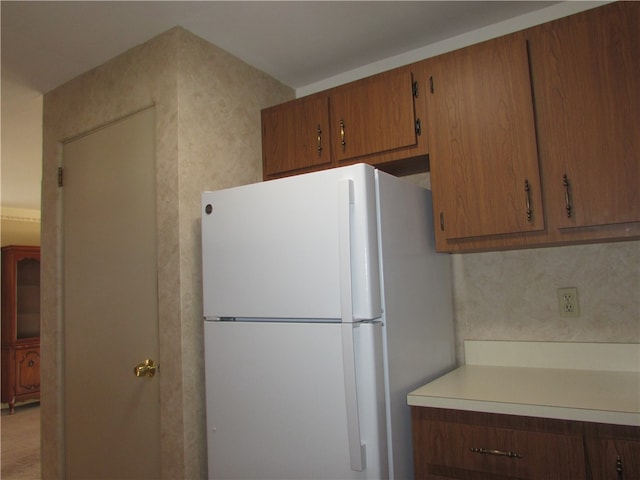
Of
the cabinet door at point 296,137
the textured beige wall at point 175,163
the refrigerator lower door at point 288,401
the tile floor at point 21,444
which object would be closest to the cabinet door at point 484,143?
the cabinet door at point 296,137

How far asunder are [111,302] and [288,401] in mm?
1055

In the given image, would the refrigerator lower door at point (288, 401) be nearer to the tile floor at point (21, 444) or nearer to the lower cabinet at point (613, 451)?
the lower cabinet at point (613, 451)

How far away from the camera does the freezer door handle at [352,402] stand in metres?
1.36

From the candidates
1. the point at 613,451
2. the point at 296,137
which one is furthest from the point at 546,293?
the point at 296,137

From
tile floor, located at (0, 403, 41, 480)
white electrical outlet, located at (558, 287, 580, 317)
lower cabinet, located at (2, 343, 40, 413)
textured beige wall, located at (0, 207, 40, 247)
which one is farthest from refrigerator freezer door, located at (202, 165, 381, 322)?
textured beige wall, located at (0, 207, 40, 247)

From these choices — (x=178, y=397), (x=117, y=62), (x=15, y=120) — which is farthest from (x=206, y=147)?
(x=15, y=120)

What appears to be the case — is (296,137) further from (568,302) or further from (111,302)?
(568,302)

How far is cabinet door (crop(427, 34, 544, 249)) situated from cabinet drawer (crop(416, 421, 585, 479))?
2.28ft

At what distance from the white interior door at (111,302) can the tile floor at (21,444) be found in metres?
1.58

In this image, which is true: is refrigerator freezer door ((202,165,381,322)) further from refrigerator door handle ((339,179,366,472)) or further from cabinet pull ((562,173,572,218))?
cabinet pull ((562,173,572,218))

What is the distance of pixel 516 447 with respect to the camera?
1.37 metres

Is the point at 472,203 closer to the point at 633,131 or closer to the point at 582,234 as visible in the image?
the point at 582,234

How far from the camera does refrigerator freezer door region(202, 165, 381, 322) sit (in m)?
1.45

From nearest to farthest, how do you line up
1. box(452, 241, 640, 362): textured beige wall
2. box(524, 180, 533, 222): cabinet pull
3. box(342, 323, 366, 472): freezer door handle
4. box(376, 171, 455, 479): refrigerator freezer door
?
box(342, 323, 366, 472): freezer door handle → box(376, 171, 455, 479): refrigerator freezer door → box(524, 180, 533, 222): cabinet pull → box(452, 241, 640, 362): textured beige wall
